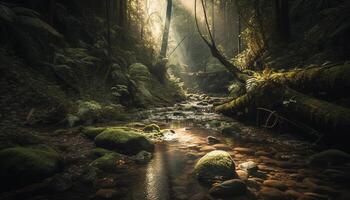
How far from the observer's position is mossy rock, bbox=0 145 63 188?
3.72 m

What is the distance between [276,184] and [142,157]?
2.63m

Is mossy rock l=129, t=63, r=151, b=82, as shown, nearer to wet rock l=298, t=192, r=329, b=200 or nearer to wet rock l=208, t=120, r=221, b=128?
wet rock l=208, t=120, r=221, b=128

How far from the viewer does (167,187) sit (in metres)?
4.10

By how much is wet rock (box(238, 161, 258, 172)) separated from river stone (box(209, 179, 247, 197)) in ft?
2.92

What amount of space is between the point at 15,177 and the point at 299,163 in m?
4.90

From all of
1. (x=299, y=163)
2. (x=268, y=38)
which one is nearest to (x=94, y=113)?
(x=299, y=163)

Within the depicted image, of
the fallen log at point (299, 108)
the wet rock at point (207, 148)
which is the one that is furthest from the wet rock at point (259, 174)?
the fallen log at point (299, 108)

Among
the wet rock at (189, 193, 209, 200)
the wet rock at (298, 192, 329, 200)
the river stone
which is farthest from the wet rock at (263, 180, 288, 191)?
the wet rock at (189, 193, 209, 200)

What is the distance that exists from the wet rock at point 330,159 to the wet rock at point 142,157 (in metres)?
3.21

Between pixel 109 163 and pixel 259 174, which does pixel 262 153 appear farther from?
pixel 109 163

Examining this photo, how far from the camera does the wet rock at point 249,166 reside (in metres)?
4.80

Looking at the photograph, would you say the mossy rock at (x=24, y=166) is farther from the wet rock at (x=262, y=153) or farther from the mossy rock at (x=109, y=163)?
the wet rock at (x=262, y=153)

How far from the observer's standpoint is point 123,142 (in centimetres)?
571

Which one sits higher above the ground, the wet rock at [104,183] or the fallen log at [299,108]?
the fallen log at [299,108]
